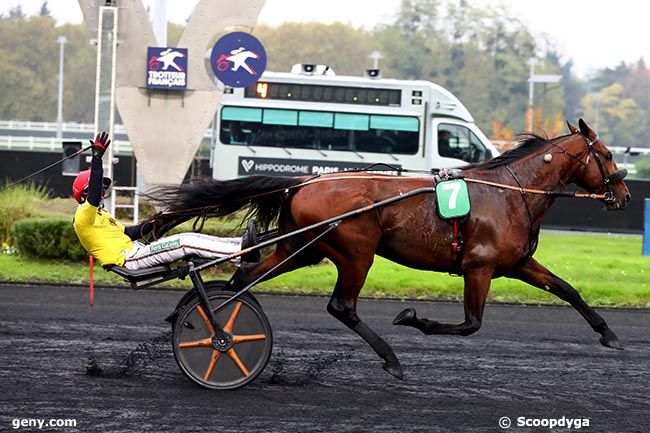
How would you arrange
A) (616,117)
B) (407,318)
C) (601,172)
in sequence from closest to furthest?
(407,318) < (601,172) < (616,117)

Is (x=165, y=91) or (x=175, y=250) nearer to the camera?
(x=175, y=250)

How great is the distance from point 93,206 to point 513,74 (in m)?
58.1

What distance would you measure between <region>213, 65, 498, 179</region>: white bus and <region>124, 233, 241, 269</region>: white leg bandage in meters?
14.2

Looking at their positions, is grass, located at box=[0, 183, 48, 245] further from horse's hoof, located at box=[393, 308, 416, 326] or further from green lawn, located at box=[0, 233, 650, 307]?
horse's hoof, located at box=[393, 308, 416, 326]

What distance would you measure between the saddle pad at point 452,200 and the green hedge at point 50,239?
21.3ft

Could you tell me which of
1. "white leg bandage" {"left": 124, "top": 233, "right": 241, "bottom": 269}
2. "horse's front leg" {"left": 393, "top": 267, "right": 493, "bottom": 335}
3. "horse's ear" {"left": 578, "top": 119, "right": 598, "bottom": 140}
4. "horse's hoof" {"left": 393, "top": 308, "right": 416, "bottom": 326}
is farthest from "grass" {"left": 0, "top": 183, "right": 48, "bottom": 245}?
"horse's ear" {"left": 578, "top": 119, "right": 598, "bottom": 140}

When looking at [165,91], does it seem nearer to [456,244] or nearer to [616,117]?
[456,244]

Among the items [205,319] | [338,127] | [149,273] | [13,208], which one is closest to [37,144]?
[338,127]

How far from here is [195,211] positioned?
7.14 metres

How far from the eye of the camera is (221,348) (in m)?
6.47

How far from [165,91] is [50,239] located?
2.53m

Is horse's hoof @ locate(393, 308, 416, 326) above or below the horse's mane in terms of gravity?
below

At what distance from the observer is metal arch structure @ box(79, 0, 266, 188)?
13.6 metres

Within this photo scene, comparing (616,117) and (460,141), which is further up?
(616,117)
